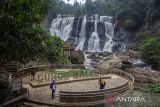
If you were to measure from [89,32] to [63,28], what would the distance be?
888 centimetres

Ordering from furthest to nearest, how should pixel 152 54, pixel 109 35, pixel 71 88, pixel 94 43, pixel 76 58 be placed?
pixel 109 35 → pixel 94 43 → pixel 152 54 → pixel 76 58 → pixel 71 88

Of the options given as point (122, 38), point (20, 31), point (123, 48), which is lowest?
point (123, 48)

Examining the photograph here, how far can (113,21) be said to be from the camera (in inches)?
3398

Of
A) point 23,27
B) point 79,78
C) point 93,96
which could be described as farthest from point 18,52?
point 79,78

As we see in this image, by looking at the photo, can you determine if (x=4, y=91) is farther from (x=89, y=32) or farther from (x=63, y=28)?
(x=63, y=28)

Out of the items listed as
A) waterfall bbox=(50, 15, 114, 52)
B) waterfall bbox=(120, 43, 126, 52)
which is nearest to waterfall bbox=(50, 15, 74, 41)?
waterfall bbox=(50, 15, 114, 52)

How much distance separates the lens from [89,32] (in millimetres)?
80562

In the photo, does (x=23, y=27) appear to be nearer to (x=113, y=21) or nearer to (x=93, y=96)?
(x=93, y=96)

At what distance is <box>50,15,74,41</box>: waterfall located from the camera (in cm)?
8350

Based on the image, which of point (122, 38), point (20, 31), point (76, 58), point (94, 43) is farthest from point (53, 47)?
point (122, 38)

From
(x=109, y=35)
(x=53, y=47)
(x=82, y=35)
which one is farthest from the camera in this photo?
(x=82, y=35)

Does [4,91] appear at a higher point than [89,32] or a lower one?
lower

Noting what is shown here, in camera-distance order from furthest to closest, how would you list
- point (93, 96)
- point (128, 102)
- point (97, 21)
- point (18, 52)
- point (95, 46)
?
point (97, 21) < point (95, 46) < point (93, 96) < point (18, 52) < point (128, 102)

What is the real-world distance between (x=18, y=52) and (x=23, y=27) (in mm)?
1652
